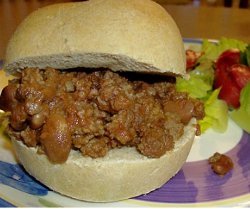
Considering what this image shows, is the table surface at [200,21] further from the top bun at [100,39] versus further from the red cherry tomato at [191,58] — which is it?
the top bun at [100,39]

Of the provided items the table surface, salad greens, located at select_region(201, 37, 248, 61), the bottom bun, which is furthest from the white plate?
the table surface

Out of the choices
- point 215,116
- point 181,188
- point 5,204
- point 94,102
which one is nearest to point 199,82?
point 215,116

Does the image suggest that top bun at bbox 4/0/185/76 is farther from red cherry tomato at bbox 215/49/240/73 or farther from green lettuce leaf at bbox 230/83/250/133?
red cherry tomato at bbox 215/49/240/73

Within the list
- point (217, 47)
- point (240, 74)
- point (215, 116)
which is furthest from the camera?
point (217, 47)

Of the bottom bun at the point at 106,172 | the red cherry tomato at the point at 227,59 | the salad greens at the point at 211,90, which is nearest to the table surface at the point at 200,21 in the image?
the salad greens at the point at 211,90

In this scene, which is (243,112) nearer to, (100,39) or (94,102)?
(94,102)
